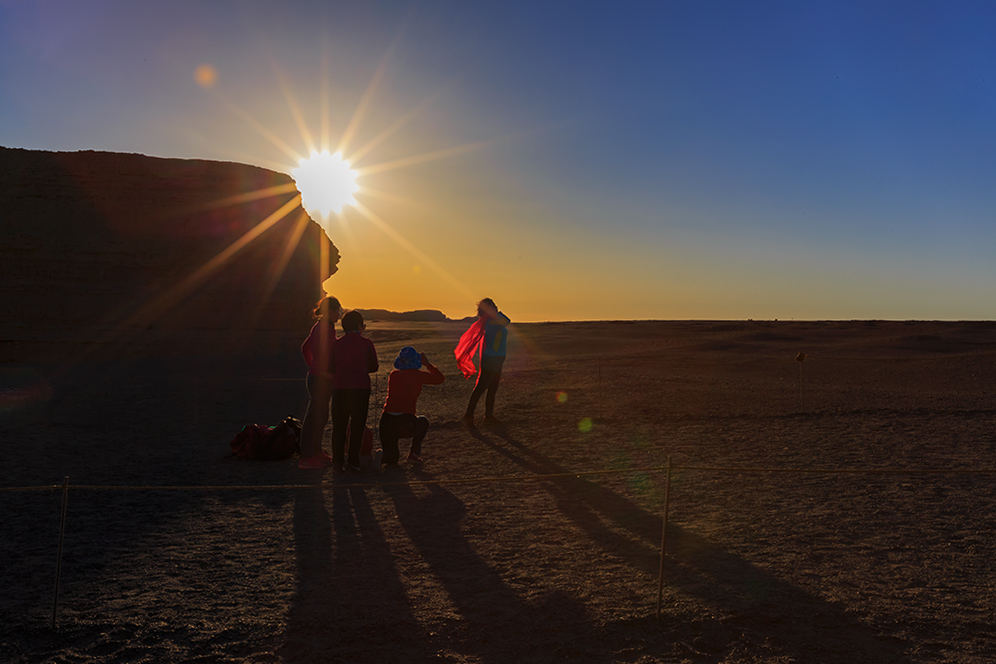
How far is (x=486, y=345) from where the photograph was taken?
36.6 ft

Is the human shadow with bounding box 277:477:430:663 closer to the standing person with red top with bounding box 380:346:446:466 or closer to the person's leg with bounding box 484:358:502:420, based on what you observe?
the standing person with red top with bounding box 380:346:446:466

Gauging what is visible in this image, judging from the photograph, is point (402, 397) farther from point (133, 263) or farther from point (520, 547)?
point (133, 263)

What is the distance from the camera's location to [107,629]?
158 inches

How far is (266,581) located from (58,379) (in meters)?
20.7

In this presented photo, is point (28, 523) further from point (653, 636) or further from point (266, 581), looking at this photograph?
point (653, 636)

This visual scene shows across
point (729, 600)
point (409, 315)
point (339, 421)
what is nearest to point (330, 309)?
point (339, 421)

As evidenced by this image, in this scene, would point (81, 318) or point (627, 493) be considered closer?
point (627, 493)

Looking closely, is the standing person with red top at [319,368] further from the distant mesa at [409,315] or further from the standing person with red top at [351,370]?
the distant mesa at [409,315]

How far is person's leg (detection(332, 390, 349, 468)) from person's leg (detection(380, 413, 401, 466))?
0.55 m

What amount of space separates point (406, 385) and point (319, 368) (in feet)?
3.58

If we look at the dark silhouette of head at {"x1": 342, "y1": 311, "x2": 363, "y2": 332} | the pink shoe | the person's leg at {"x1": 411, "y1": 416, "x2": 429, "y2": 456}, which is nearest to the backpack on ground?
the pink shoe

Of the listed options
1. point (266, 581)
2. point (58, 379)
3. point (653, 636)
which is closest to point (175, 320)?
point (58, 379)

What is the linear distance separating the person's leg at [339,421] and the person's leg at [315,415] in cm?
27

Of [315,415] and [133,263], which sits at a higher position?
[133,263]
